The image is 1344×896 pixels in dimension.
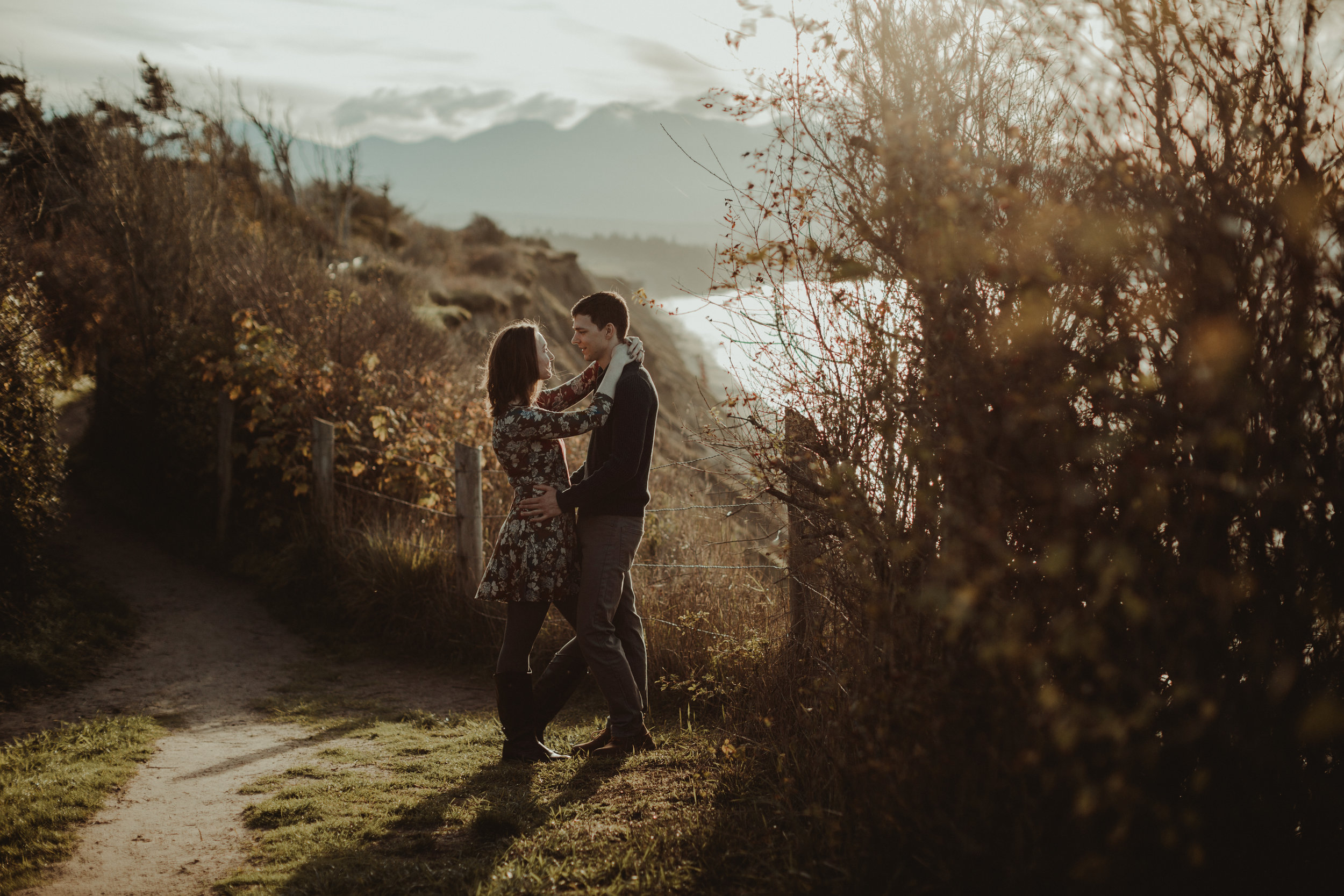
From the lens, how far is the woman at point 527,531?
4.16 metres

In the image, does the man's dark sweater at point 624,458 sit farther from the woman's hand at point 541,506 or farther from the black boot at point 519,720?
the black boot at point 519,720

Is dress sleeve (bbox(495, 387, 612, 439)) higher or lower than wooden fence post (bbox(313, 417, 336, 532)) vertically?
higher

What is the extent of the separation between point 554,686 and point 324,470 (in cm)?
598

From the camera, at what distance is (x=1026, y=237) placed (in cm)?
270

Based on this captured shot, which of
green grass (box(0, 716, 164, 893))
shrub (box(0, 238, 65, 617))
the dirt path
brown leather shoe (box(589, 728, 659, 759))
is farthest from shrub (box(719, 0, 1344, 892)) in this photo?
shrub (box(0, 238, 65, 617))

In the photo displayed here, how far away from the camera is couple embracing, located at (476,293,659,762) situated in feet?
13.5

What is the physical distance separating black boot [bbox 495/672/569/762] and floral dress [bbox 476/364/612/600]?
43cm

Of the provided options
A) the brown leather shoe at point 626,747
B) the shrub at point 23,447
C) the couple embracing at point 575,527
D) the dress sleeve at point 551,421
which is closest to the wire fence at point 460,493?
the couple embracing at point 575,527

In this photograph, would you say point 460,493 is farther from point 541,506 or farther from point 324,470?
point 541,506

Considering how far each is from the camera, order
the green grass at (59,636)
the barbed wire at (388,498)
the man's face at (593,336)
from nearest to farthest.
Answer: the man's face at (593,336) → the green grass at (59,636) → the barbed wire at (388,498)

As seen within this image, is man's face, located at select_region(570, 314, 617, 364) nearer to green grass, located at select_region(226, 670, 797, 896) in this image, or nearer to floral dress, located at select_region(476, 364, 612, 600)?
floral dress, located at select_region(476, 364, 612, 600)

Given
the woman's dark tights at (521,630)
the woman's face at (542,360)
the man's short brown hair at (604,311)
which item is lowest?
the woman's dark tights at (521,630)

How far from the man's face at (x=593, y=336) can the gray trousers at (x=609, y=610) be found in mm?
810

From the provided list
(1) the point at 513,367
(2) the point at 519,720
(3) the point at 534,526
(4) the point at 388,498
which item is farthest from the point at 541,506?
(4) the point at 388,498
